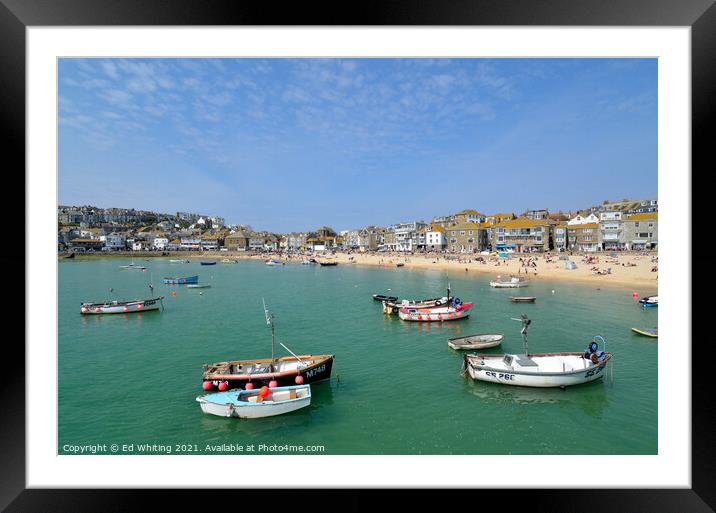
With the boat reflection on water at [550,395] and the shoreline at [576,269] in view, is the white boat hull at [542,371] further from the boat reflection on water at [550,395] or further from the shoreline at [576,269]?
the shoreline at [576,269]

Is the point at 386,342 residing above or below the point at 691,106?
below

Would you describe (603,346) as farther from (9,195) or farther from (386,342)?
(9,195)

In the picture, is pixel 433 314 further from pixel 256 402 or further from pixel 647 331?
pixel 256 402

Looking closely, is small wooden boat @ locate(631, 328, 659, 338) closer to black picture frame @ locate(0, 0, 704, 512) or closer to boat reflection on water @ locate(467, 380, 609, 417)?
boat reflection on water @ locate(467, 380, 609, 417)

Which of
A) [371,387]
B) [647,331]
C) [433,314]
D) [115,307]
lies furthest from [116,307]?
[647,331]

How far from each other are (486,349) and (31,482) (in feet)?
36.0

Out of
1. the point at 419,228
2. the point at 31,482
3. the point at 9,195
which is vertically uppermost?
the point at 419,228

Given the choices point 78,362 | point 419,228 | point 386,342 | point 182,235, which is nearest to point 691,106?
point 386,342

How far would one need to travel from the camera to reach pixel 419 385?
788 cm

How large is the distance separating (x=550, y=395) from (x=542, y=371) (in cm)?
59

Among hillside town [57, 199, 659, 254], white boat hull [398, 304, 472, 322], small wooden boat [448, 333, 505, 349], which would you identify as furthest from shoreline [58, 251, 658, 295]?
small wooden boat [448, 333, 505, 349]

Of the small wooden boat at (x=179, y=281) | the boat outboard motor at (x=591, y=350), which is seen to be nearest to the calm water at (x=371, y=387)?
the boat outboard motor at (x=591, y=350)
